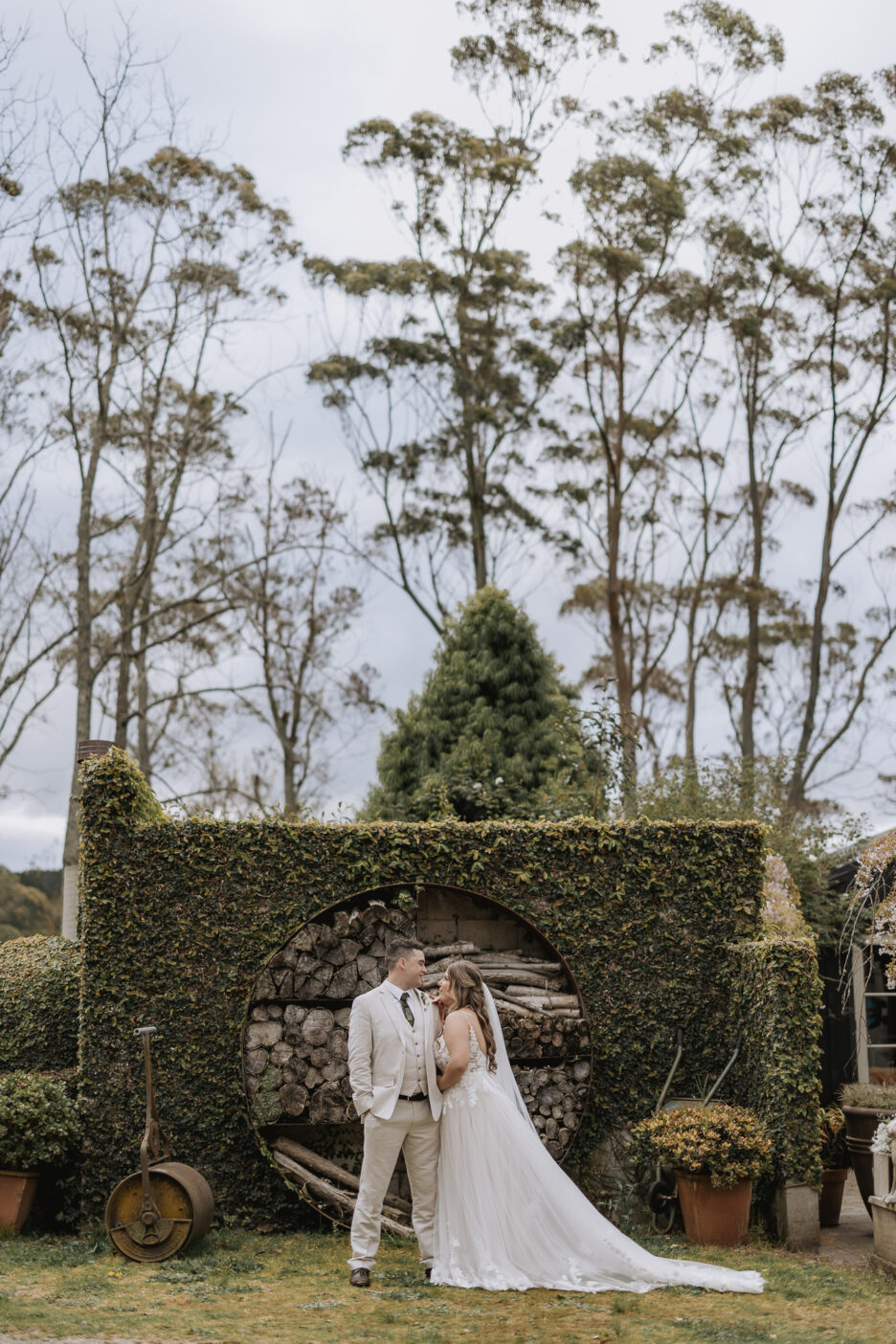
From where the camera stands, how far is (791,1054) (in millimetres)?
7387

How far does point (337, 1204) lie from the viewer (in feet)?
24.6

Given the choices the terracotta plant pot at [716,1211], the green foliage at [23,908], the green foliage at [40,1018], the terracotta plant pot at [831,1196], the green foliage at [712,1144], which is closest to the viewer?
the green foliage at [712,1144]

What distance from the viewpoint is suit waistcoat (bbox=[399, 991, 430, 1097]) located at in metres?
6.51

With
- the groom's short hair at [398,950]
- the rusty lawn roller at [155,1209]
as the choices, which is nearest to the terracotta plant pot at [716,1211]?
the groom's short hair at [398,950]

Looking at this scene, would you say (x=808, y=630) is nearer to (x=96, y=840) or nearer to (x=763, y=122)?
(x=763, y=122)

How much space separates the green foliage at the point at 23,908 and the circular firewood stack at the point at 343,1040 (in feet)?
72.9

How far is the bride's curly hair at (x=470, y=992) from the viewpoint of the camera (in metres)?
6.63

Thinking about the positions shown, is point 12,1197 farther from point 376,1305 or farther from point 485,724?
point 485,724

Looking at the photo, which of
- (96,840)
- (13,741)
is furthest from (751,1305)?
(13,741)

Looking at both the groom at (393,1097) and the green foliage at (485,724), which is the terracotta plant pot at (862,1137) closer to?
the groom at (393,1097)

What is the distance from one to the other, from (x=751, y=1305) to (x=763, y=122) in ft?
76.8

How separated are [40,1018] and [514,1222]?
399 centimetres

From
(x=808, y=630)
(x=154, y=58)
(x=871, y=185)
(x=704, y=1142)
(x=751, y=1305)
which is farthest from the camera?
(x=808, y=630)

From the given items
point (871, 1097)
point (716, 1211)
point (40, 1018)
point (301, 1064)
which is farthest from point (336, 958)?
point (871, 1097)
